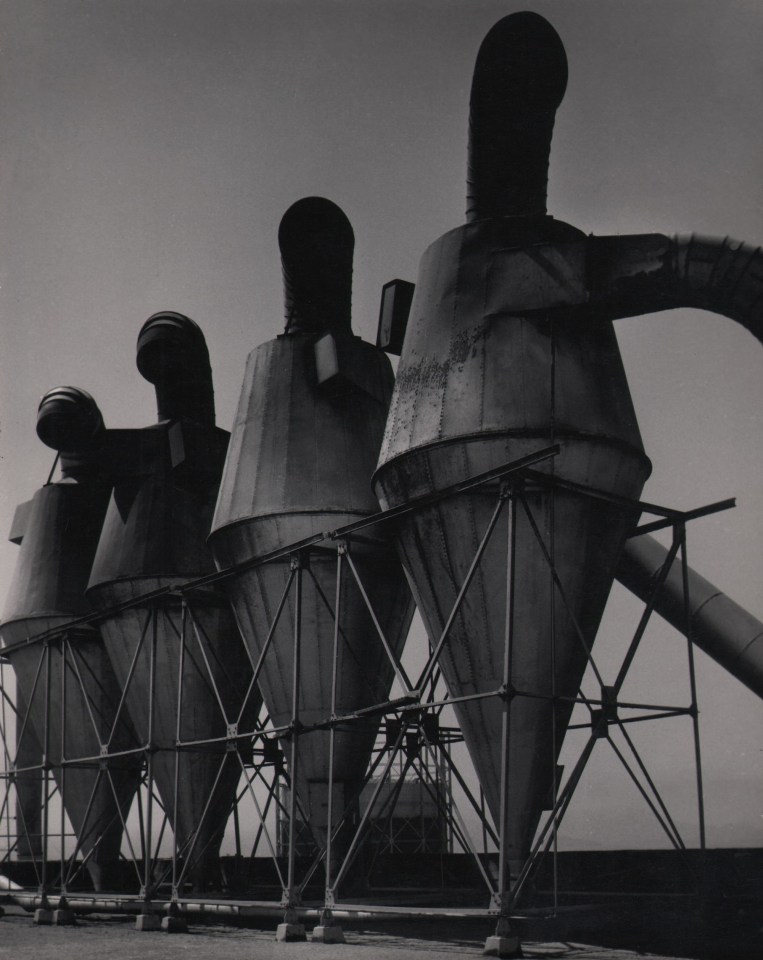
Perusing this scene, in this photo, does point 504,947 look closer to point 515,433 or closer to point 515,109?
point 515,433

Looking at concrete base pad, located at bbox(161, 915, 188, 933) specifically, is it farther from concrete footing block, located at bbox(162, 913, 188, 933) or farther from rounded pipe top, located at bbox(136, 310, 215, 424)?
rounded pipe top, located at bbox(136, 310, 215, 424)

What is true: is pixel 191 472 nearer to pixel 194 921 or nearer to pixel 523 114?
pixel 194 921

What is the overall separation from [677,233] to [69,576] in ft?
55.2

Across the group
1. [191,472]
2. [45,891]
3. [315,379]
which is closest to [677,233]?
[315,379]

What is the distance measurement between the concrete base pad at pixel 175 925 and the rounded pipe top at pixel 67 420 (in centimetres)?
925

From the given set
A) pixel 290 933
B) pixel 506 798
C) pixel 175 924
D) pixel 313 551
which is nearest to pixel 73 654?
pixel 175 924

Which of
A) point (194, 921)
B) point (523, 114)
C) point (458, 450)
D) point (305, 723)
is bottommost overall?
point (194, 921)

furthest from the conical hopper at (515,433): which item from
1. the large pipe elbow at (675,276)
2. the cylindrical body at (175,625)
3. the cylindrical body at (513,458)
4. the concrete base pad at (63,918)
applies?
the concrete base pad at (63,918)

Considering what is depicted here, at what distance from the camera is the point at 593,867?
22.5 m

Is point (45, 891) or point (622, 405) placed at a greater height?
point (622, 405)

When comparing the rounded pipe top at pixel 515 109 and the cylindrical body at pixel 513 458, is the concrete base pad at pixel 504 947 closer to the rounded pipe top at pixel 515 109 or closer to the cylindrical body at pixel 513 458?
the cylindrical body at pixel 513 458

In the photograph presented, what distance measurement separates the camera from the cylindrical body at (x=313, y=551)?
17.4 meters

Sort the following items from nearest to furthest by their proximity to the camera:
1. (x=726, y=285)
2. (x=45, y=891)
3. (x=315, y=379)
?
(x=726, y=285), (x=315, y=379), (x=45, y=891)

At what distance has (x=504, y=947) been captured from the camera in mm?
11375
